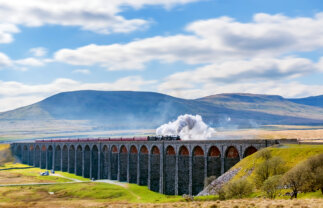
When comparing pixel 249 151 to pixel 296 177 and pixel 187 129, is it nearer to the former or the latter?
pixel 296 177

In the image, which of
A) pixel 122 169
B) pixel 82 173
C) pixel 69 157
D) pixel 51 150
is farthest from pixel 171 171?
pixel 51 150

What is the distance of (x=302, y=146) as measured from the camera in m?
53.4

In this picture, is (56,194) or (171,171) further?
(56,194)

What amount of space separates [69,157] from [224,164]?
2869 inches

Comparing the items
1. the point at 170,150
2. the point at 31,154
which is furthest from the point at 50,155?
the point at 170,150

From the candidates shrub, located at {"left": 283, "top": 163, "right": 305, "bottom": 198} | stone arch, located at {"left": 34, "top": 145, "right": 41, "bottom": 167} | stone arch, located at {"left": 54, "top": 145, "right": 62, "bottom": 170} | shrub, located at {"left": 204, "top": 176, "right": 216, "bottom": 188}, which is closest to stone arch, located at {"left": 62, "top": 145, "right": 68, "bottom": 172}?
stone arch, located at {"left": 54, "top": 145, "right": 62, "bottom": 170}

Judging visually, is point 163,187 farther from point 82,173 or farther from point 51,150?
point 51,150

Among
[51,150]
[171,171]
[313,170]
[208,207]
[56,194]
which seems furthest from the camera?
[51,150]

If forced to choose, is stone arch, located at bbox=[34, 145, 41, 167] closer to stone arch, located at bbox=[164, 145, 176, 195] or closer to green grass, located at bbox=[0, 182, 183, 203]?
green grass, located at bbox=[0, 182, 183, 203]

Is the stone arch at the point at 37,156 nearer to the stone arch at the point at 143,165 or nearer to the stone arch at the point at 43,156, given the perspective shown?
the stone arch at the point at 43,156

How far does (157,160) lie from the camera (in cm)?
8044

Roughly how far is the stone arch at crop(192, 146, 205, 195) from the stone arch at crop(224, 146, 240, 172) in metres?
5.94

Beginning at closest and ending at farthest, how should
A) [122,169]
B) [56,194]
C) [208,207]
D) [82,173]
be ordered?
1. [208,207]
2. [56,194]
3. [122,169]
4. [82,173]

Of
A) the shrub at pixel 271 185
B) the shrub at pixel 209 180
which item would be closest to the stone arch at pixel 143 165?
the shrub at pixel 209 180
